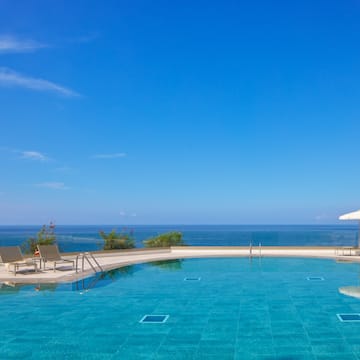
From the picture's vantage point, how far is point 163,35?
64.3 ft

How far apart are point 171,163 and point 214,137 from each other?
8.76 meters

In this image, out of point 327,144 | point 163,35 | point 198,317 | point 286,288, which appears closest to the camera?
point 198,317

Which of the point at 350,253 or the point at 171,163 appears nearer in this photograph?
the point at 350,253

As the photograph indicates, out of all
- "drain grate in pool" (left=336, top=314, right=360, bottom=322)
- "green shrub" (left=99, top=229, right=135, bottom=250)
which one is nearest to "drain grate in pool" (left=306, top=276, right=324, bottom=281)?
"drain grate in pool" (left=336, top=314, right=360, bottom=322)

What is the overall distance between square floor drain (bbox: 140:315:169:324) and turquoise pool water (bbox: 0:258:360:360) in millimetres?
150

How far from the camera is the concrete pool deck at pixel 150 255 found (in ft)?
36.7

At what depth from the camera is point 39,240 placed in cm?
1711

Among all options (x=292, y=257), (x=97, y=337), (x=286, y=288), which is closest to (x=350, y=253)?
(x=292, y=257)

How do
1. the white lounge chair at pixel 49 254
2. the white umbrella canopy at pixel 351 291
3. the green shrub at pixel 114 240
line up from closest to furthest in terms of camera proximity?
the white umbrella canopy at pixel 351 291
the white lounge chair at pixel 49 254
the green shrub at pixel 114 240

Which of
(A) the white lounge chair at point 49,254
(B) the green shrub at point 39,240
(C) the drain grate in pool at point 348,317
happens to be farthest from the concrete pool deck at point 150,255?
(C) the drain grate in pool at point 348,317

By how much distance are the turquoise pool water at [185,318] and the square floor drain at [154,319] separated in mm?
150

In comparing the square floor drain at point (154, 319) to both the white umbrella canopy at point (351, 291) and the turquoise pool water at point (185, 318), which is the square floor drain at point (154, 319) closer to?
the turquoise pool water at point (185, 318)

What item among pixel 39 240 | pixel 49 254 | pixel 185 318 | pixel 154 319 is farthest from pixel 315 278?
pixel 39 240

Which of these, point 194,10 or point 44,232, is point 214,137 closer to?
point 194,10
